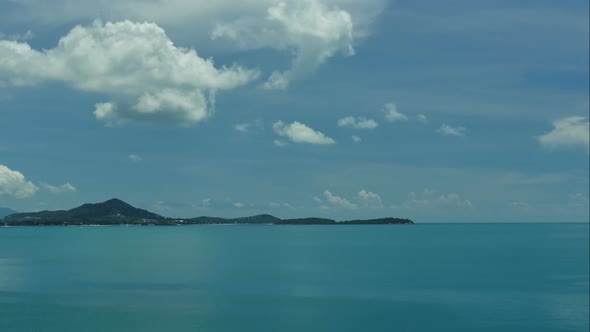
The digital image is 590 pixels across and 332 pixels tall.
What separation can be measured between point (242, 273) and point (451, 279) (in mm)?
43793

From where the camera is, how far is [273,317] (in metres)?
66.9

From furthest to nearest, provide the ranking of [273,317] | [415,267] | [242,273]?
1. [415,267]
2. [242,273]
3. [273,317]

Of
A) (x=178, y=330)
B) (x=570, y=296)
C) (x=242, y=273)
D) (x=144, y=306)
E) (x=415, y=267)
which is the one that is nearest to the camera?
(x=178, y=330)

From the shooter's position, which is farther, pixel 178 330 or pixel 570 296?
pixel 570 296

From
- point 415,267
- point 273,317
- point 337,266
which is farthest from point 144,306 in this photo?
point 415,267

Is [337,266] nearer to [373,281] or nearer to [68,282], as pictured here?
[373,281]

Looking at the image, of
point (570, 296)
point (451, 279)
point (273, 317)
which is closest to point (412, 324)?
point (273, 317)

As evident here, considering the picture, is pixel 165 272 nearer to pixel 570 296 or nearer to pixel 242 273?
pixel 242 273

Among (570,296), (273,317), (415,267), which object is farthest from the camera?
(415,267)

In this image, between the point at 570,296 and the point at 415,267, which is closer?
the point at 570,296

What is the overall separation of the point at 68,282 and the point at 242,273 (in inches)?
1371

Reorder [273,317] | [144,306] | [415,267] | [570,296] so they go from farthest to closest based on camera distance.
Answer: [415,267], [570,296], [144,306], [273,317]

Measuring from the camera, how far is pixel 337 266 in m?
128

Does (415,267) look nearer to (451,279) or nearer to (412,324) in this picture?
(451,279)
